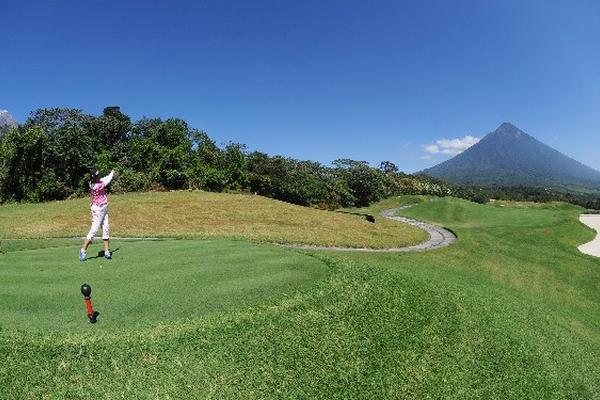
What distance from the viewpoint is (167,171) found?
176ft

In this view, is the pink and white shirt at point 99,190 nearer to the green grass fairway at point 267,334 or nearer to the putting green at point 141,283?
the putting green at point 141,283

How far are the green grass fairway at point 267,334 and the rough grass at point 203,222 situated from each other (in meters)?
12.0

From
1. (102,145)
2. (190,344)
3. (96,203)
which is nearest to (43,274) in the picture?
(96,203)

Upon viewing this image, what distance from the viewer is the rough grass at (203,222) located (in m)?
26.9

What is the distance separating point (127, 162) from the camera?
5756cm

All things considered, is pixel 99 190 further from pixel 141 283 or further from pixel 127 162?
pixel 127 162

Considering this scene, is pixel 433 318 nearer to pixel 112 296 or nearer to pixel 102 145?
pixel 112 296

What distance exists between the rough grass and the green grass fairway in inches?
471

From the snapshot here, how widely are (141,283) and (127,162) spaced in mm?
50844

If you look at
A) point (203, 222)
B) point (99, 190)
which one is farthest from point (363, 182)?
point (99, 190)

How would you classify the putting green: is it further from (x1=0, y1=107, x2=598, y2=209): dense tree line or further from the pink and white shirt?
(x1=0, y1=107, x2=598, y2=209): dense tree line

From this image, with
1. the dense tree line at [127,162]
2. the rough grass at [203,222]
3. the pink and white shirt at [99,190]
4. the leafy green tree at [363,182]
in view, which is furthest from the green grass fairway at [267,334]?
the leafy green tree at [363,182]

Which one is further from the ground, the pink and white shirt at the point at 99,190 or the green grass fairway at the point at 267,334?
the pink and white shirt at the point at 99,190

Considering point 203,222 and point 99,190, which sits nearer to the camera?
point 99,190
